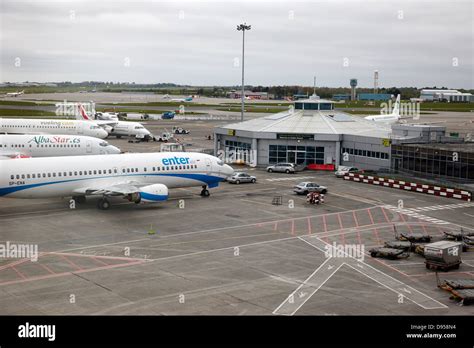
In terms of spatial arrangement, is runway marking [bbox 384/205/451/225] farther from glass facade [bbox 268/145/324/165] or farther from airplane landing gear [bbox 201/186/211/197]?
glass facade [bbox 268/145/324/165]

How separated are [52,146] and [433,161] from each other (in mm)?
52672

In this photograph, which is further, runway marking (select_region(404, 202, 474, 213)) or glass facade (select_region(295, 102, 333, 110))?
glass facade (select_region(295, 102, 333, 110))

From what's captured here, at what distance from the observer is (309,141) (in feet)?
287

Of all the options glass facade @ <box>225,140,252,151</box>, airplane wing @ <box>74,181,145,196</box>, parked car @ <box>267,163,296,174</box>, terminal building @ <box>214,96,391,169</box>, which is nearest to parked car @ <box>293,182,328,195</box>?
parked car @ <box>267,163,296,174</box>

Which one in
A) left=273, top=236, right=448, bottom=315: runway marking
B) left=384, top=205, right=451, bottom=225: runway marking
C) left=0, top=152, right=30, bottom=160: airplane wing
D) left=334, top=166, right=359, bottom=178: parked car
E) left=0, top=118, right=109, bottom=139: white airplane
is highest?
left=0, top=118, right=109, bottom=139: white airplane

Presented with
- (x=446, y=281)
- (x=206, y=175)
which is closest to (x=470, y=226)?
(x=446, y=281)

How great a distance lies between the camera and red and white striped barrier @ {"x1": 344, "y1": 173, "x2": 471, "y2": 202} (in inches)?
2518

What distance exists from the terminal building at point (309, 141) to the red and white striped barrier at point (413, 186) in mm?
7153

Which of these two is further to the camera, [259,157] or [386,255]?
[259,157]

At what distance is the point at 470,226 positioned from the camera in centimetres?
5116

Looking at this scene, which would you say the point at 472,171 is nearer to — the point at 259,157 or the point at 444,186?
the point at 444,186

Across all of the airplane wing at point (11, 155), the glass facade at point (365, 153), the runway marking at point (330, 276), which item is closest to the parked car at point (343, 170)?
the glass facade at point (365, 153)

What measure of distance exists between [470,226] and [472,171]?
19536mm

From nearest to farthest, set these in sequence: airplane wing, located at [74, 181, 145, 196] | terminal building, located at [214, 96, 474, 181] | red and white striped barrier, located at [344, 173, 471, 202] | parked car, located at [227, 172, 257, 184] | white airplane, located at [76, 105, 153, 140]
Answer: airplane wing, located at [74, 181, 145, 196] < red and white striped barrier, located at [344, 173, 471, 202] < parked car, located at [227, 172, 257, 184] < terminal building, located at [214, 96, 474, 181] < white airplane, located at [76, 105, 153, 140]
